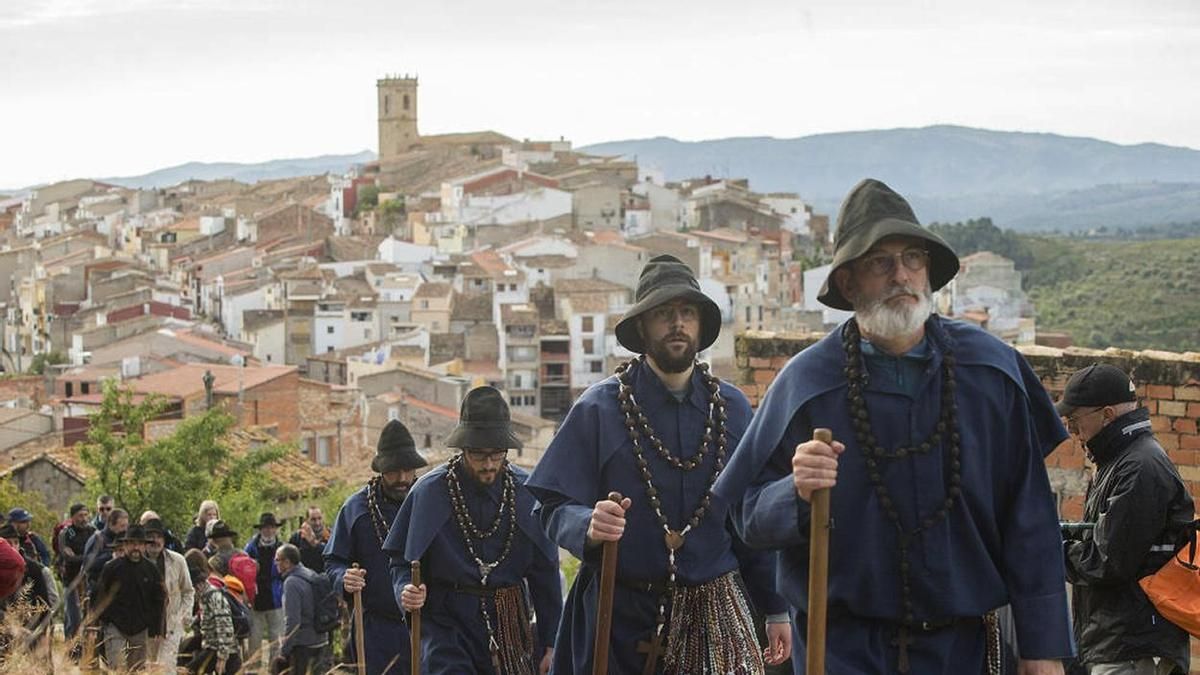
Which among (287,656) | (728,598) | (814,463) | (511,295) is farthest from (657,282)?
(511,295)

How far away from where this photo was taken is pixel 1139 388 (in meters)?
9.66

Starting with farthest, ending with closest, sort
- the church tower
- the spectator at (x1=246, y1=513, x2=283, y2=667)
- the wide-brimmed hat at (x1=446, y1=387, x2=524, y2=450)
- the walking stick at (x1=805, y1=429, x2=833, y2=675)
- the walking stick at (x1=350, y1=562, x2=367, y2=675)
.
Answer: the church tower → the spectator at (x1=246, y1=513, x2=283, y2=667) → the walking stick at (x1=350, y1=562, x2=367, y2=675) → the wide-brimmed hat at (x1=446, y1=387, x2=524, y2=450) → the walking stick at (x1=805, y1=429, x2=833, y2=675)

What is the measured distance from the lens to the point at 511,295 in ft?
263

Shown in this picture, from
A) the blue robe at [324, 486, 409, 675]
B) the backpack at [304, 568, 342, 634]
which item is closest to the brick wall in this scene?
the blue robe at [324, 486, 409, 675]

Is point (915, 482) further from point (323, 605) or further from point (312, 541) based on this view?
point (312, 541)

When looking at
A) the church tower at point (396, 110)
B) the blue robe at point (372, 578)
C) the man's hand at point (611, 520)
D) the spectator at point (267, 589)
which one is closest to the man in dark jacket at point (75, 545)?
the spectator at point (267, 589)

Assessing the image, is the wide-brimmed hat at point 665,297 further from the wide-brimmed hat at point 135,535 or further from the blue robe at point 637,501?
the wide-brimmed hat at point 135,535

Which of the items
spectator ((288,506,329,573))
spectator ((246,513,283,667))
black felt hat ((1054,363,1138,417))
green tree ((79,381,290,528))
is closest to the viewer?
black felt hat ((1054,363,1138,417))

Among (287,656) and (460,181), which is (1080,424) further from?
(460,181)

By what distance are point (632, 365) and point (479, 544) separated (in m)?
1.39

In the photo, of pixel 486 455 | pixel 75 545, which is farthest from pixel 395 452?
pixel 75 545

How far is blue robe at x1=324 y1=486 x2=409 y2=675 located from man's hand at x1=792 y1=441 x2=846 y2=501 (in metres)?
3.95

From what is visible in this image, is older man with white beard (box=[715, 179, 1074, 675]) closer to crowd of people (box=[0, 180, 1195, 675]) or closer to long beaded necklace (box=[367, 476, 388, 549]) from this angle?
crowd of people (box=[0, 180, 1195, 675])

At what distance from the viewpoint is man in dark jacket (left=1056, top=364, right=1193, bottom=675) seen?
5.97 meters
